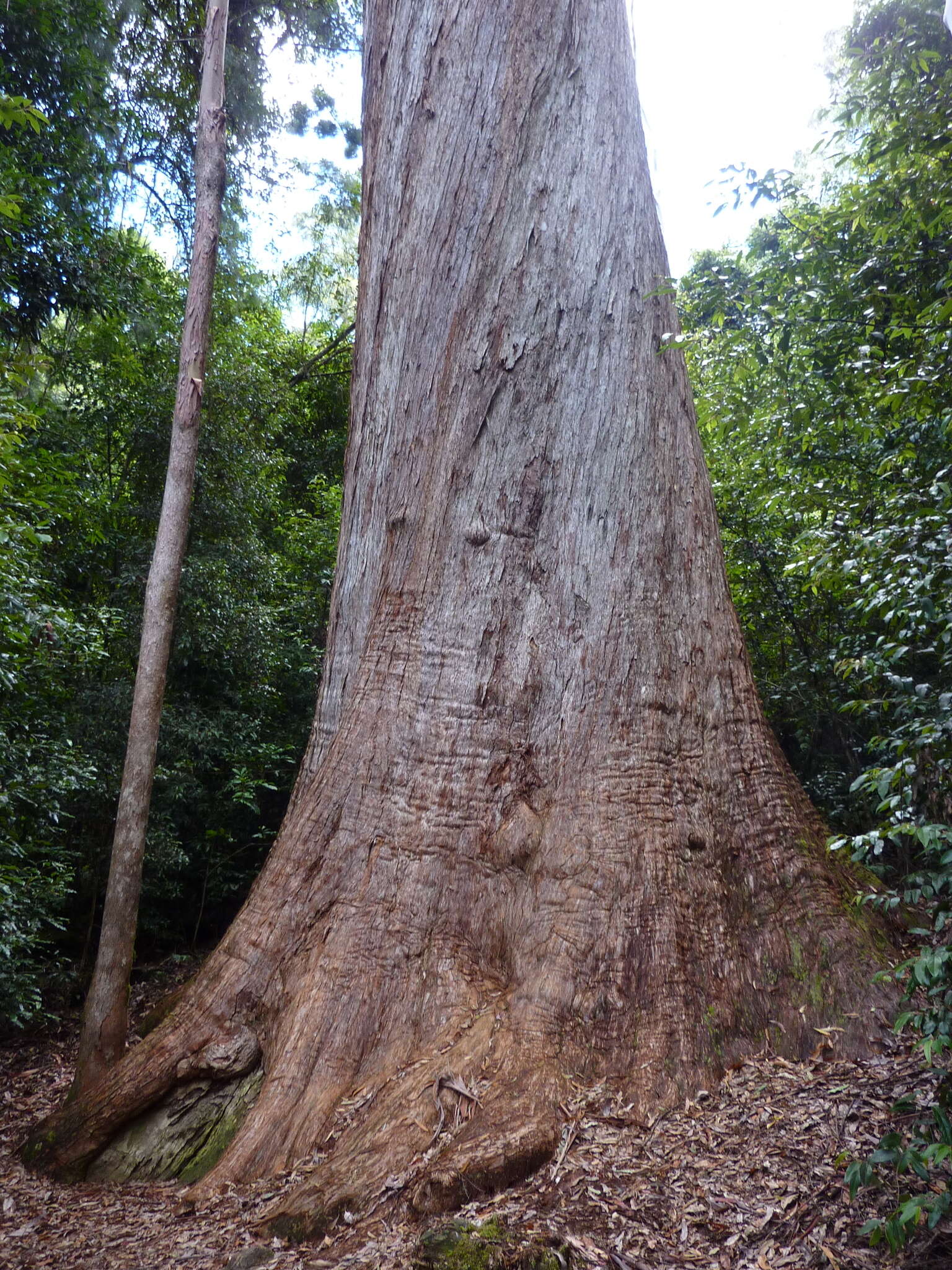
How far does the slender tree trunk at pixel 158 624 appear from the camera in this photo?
177 inches

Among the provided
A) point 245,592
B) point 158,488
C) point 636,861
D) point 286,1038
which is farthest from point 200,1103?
point 158,488

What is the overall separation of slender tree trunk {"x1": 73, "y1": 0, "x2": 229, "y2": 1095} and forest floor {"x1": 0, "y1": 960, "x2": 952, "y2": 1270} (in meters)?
0.86

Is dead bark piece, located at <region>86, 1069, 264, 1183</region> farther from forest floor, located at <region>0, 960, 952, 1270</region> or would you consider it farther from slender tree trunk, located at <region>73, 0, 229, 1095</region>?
slender tree trunk, located at <region>73, 0, 229, 1095</region>

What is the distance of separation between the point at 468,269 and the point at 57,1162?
15.7ft

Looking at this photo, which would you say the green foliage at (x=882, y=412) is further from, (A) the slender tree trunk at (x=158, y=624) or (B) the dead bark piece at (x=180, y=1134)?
(A) the slender tree trunk at (x=158, y=624)

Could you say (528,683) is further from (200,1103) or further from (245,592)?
(245,592)

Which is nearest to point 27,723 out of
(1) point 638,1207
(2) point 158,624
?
(2) point 158,624

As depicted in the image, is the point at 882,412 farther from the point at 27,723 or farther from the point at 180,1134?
the point at 27,723

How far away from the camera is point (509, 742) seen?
4031mm

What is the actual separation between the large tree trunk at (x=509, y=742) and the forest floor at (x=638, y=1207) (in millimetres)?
128

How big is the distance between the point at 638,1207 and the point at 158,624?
3.65 m

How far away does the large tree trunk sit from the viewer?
345 centimetres

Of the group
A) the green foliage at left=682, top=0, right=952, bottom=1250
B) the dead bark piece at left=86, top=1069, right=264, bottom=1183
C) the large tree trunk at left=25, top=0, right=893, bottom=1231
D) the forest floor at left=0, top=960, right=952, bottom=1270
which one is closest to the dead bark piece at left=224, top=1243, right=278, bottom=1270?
the forest floor at left=0, top=960, right=952, bottom=1270

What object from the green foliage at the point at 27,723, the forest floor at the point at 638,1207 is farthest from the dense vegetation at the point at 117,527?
the forest floor at the point at 638,1207
